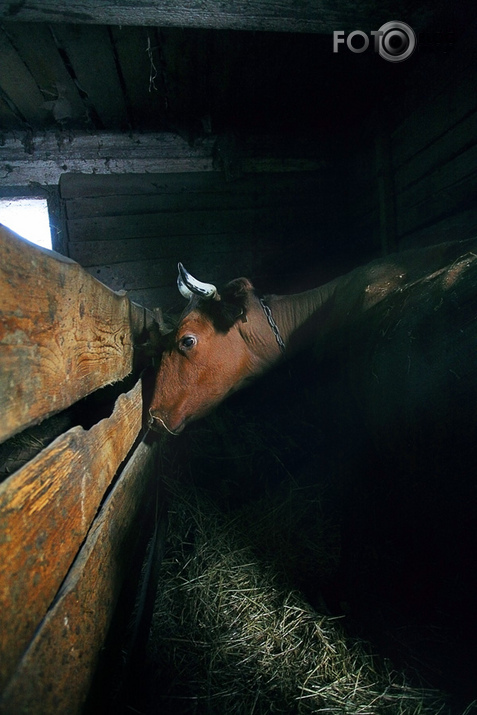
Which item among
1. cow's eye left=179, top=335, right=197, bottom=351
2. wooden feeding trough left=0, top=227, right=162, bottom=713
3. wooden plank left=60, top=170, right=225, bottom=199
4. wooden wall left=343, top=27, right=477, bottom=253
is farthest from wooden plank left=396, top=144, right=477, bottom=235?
wooden feeding trough left=0, top=227, right=162, bottom=713

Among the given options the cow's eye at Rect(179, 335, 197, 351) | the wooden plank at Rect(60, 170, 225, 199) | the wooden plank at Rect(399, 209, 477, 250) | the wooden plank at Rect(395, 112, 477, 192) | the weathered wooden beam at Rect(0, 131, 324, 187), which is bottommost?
the cow's eye at Rect(179, 335, 197, 351)

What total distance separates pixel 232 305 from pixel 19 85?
3040 millimetres

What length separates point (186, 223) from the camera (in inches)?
193

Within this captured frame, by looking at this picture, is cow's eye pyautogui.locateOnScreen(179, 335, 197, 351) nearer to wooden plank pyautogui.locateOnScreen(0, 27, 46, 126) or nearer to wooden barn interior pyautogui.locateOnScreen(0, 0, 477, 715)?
wooden barn interior pyautogui.locateOnScreen(0, 0, 477, 715)

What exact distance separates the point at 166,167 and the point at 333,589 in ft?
15.6

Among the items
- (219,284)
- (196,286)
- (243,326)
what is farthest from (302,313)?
(219,284)

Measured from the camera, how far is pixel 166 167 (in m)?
4.81

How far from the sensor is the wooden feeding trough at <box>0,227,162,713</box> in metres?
0.78

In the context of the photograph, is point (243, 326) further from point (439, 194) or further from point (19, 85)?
point (19, 85)

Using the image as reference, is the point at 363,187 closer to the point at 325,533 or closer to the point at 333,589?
the point at 325,533

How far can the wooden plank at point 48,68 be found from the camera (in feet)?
10.0

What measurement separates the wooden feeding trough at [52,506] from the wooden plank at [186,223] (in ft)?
11.4

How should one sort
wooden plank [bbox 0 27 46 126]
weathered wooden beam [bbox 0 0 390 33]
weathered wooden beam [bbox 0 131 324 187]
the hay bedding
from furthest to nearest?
1. weathered wooden beam [bbox 0 131 324 187]
2. wooden plank [bbox 0 27 46 126]
3. weathered wooden beam [bbox 0 0 390 33]
4. the hay bedding

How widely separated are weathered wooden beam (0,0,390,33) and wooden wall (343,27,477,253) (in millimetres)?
1062
